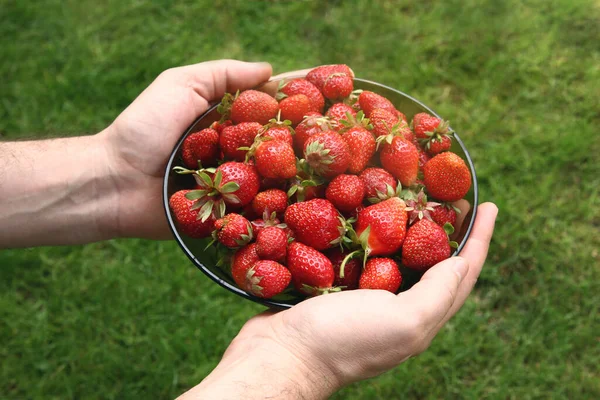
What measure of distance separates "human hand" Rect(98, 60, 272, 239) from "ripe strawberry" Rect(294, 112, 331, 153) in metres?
0.31

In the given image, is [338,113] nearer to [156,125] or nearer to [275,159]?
[275,159]

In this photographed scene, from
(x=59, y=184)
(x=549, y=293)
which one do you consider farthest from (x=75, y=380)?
(x=549, y=293)

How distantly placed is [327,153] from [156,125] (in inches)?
22.3

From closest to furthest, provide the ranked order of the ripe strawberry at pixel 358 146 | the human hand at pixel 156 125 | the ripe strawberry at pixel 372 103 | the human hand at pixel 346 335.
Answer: the human hand at pixel 346 335
the ripe strawberry at pixel 358 146
the ripe strawberry at pixel 372 103
the human hand at pixel 156 125

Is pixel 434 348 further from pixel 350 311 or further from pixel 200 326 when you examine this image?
pixel 350 311

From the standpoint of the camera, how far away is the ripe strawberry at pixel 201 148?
1420 millimetres

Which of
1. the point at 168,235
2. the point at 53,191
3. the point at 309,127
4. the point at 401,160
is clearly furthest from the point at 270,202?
the point at 53,191

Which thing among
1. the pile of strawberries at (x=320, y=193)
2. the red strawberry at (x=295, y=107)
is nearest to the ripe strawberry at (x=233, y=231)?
the pile of strawberries at (x=320, y=193)

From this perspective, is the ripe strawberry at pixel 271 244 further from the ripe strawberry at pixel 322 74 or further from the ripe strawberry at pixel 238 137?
the ripe strawberry at pixel 322 74

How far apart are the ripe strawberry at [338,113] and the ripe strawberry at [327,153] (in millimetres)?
77

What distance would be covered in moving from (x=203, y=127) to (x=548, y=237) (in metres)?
1.42

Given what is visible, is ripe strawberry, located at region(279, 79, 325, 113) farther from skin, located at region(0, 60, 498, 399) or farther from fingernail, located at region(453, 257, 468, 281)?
fingernail, located at region(453, 257, 468, 281)

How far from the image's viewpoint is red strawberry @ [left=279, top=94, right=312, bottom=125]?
4.68ft

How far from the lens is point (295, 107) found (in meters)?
1.43
